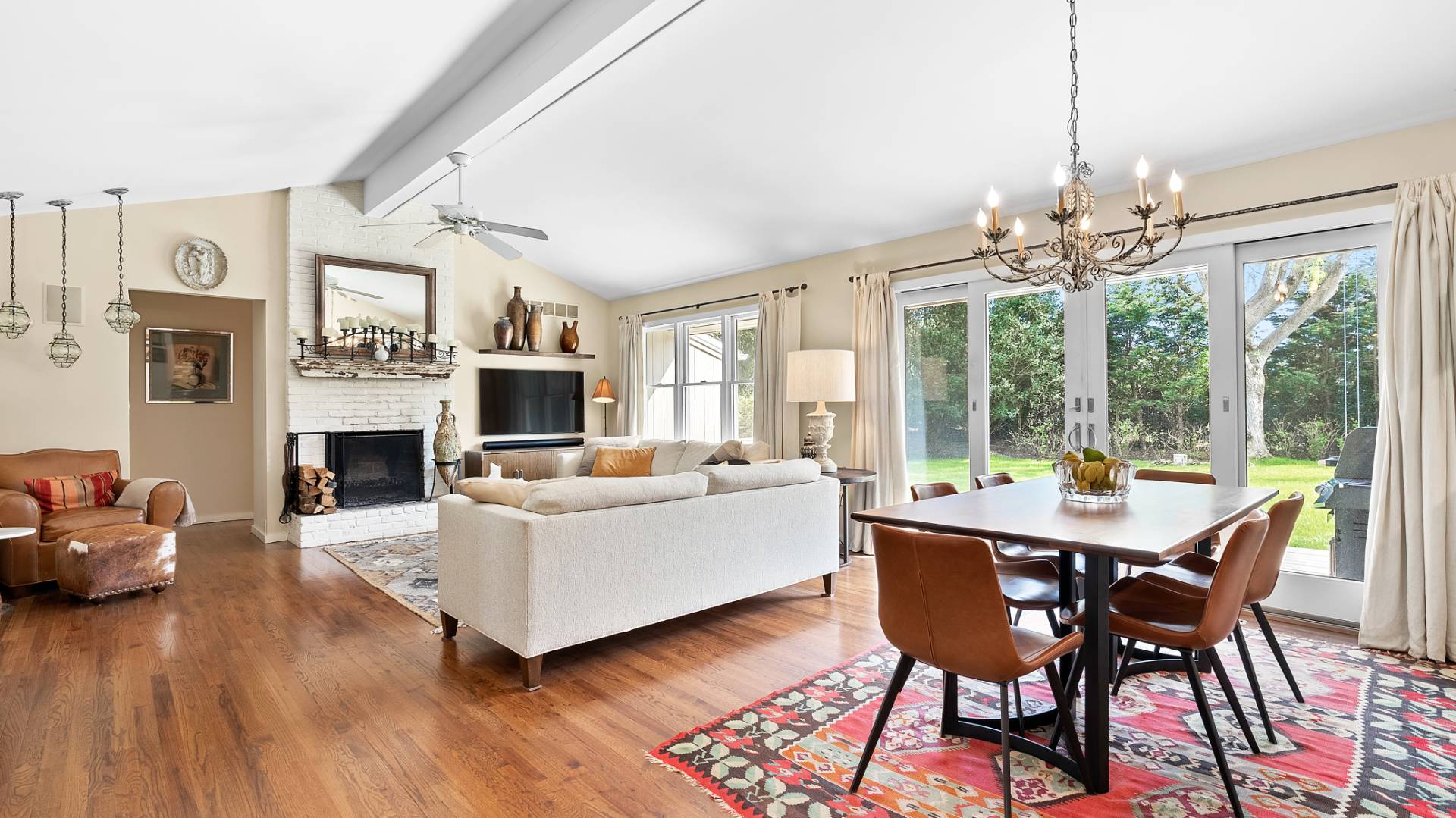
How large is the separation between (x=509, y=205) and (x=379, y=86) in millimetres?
2316

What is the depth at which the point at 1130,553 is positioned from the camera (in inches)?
70.7

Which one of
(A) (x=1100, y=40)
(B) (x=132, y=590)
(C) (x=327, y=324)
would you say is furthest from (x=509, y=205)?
(A) (x=1100, y=40)

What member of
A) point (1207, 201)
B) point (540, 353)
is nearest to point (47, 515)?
point (540, 353)

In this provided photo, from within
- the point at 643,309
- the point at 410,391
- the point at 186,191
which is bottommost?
the point at 410,391

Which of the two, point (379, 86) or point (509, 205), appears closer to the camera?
point (379, 86)

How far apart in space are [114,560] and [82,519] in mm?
617

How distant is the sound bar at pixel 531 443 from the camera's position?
727 centimetres

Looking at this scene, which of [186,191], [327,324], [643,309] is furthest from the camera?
[643,309]

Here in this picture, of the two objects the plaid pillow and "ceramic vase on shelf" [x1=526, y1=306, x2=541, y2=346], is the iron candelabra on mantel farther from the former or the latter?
the plaid pillow

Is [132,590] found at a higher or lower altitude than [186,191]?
lower

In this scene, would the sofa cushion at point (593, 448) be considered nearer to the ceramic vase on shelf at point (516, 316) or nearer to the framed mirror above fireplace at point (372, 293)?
the ceramic vase on shelf at point (516, 316)

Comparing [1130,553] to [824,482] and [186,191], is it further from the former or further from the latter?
[186,191]

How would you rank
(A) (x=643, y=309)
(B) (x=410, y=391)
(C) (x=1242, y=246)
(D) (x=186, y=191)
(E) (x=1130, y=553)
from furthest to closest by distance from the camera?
1. (A) (x=643, y=309)
2. (B) (x=410, y=391)
3. (D) (x=186, y=191)
4. (C) (x=1242, y=246)
5. (E) (x=1130, y=553)

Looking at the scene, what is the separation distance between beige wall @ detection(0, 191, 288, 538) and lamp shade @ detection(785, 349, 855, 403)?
442 cm
